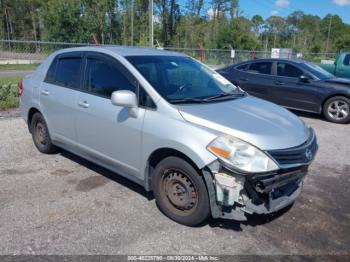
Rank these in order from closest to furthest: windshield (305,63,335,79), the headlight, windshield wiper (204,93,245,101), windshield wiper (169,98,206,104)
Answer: the headlight < windshield wiper (169,98,206,104) < windshield wiper (204,93,245,101) < windshield (305,63,335,79)

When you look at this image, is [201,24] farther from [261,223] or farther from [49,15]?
[261,223]

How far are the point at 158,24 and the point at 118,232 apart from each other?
43.7m

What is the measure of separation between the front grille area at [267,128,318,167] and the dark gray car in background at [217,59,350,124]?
584 cm

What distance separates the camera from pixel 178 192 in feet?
11.6

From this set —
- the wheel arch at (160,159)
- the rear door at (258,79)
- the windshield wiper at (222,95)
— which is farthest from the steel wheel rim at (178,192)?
the rear door at (258,79)

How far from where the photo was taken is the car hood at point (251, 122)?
3.21m

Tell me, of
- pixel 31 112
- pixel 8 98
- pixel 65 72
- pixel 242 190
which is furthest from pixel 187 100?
pixel 8 98

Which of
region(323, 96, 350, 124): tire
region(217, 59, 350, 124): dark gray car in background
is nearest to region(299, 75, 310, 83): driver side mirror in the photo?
region(217, 59, 350, 124): dark gray car in background

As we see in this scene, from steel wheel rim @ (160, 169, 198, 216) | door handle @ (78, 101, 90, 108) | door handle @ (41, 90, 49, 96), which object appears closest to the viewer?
steel wheel rim @ (160, 169, 198, 216)

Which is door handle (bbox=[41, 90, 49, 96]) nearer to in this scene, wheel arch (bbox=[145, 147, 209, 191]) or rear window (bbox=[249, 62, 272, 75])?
wheel arch (bbox=[145, 147, 209, 191])

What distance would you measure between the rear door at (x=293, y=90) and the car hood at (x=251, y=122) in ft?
17.8

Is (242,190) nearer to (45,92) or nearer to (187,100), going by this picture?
(187,100)

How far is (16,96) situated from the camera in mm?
9461

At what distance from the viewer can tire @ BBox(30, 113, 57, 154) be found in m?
5.36
